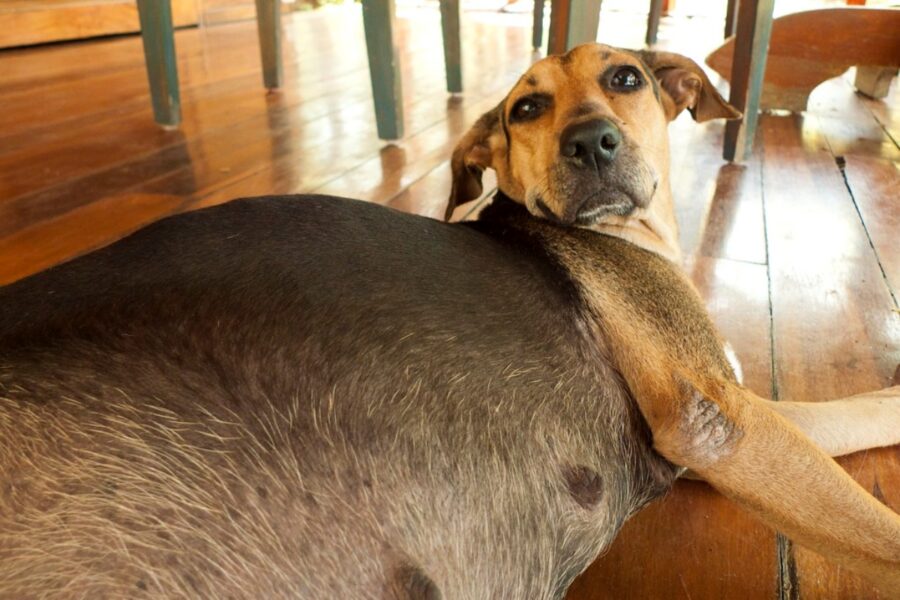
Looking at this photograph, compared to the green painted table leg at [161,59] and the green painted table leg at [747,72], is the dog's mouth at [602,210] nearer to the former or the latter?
the green painted table leg at [747,72]

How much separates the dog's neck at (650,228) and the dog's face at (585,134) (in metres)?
0.03

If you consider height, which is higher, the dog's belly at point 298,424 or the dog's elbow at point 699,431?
the dog's belly at point 298,424

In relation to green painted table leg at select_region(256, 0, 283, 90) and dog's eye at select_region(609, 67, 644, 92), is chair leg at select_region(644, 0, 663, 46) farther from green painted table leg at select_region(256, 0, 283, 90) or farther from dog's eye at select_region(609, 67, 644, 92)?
dog's eye at select_region(609, 67, 644, 92)

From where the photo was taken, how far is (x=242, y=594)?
1029 mm

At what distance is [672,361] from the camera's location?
5.01 ft

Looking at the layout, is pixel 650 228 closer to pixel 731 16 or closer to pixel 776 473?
pixel 776 473

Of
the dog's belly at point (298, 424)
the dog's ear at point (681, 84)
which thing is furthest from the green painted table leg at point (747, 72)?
the dog's belly at point (298, 424)

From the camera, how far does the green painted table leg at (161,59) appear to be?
14.6ft

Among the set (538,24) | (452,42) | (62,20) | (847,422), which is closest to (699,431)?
(847,422)

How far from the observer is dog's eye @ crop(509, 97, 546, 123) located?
2162mm

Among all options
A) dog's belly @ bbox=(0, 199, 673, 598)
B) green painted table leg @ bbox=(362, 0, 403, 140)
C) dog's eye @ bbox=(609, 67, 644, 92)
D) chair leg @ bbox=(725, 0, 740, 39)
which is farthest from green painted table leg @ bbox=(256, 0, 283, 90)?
dog's belly @ bbox=(0, 199, 673, 598)

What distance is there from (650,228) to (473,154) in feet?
2.02

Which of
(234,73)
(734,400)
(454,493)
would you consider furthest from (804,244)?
(234,73)

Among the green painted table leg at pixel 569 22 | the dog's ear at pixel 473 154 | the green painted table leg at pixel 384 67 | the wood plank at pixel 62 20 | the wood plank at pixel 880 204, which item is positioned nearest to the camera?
the dog's ear at pixel 473 154
